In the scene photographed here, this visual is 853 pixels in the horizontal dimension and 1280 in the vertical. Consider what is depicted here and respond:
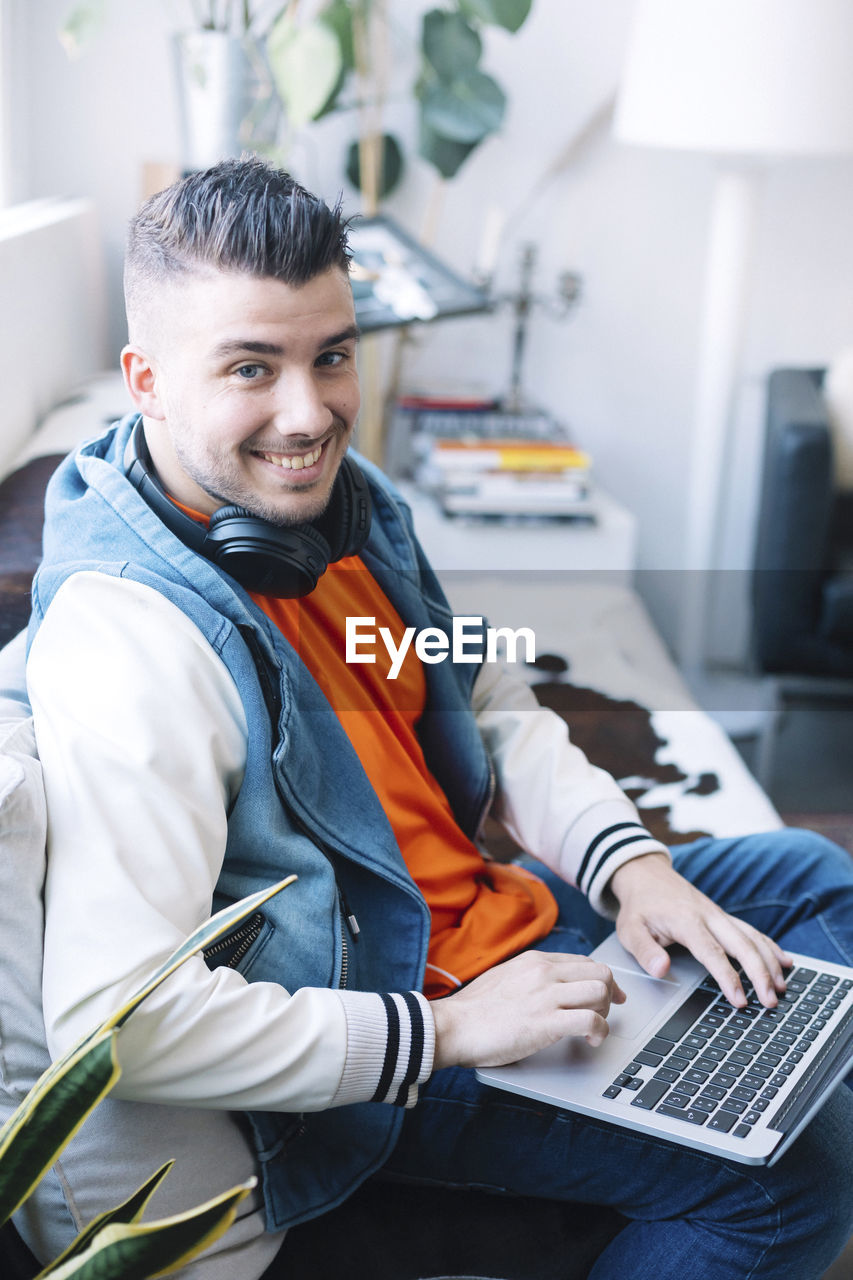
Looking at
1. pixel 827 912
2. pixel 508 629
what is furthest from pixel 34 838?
pixel 508 629

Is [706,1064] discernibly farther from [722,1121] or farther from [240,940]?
[240,940]

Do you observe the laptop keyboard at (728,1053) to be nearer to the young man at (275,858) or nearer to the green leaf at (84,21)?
the young man at (275,858)

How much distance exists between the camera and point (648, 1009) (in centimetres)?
96

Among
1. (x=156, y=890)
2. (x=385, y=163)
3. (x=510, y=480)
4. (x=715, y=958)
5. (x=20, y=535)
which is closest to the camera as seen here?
(x=156, y=890)

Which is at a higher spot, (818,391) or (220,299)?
(220,299)

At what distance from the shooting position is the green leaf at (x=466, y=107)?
8.02 feet

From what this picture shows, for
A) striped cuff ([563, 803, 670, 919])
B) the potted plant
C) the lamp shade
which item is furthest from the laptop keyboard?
the potted plant

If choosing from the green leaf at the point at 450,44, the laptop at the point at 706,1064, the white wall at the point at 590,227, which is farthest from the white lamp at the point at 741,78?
the laptop at the point at 706,1064

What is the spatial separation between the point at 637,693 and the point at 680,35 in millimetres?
1201

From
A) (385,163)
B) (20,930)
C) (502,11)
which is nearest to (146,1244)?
(20,930)

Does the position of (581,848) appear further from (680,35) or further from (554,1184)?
(680,35)

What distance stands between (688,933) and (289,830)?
13.6 inches

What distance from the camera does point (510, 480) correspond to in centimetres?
241

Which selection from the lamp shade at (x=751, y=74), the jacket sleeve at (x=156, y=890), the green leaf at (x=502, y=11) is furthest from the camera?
the green leaf at (x=502, y=11)
